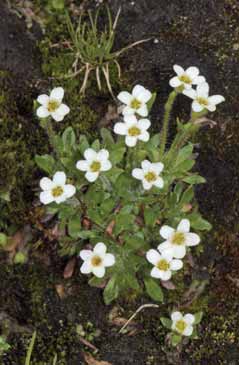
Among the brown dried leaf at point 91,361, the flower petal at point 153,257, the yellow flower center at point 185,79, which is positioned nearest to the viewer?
the flower petal at point 153,257

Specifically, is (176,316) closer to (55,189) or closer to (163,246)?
(163,246)

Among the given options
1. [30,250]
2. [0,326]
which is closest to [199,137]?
[30,250]

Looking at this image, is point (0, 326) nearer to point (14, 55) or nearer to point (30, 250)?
point (30, 250)

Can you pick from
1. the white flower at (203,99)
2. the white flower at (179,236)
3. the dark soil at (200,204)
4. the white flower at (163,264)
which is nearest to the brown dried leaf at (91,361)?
the dark soil at (200,204)

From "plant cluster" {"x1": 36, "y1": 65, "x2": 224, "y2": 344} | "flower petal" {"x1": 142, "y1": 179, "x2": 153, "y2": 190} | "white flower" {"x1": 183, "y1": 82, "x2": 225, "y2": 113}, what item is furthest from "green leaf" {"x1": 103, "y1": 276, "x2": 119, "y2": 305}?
"white flower" {"x1": 183, "y1": 82, "x2": 225, "y2": 113}

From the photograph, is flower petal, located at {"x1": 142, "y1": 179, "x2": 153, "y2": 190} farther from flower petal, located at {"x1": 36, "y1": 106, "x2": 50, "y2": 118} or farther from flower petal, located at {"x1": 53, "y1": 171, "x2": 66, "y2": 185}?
flower petal, located at {"x1": 36, "y1": 106, "x2": 50, "y2": 118}

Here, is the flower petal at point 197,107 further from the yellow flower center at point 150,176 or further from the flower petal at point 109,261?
the flower petal at point 109,261

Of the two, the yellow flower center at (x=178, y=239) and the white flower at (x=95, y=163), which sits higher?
the white flower at (x=95, y=163)
